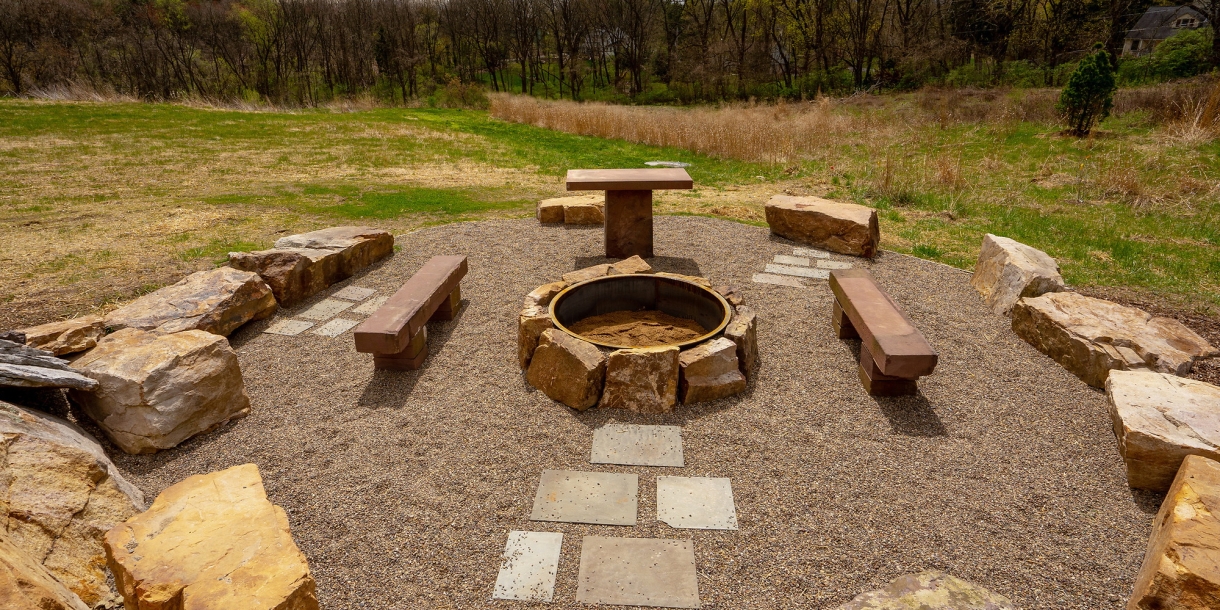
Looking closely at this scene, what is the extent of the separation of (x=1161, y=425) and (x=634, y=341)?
317cm

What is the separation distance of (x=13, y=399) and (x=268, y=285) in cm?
229

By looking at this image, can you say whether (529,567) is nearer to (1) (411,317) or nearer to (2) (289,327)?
(1) (411,317)

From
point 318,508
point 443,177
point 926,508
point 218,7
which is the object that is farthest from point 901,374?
point 218,7

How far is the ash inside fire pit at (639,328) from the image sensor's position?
477 centimetres

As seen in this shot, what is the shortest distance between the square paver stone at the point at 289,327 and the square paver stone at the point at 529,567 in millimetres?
3196

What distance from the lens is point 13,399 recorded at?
10.7 feet

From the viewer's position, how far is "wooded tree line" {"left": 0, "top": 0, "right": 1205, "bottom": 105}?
2436 centimetres

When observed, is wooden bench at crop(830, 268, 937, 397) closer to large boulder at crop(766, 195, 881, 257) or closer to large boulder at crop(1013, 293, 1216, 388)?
large boulder at crop(1013, 293, 1216, 388)

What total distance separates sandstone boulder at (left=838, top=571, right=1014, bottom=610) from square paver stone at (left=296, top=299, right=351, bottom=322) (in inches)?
186

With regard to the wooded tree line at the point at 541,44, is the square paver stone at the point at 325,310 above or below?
below

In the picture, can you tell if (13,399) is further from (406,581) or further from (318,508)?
(406,581)

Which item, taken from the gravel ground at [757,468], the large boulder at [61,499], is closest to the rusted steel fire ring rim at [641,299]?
the gravel ground at [757,468]

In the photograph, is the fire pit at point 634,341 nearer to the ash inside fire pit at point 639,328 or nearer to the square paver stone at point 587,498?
the ash inside fire pit at point 639,328

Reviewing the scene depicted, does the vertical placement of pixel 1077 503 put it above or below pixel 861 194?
below
